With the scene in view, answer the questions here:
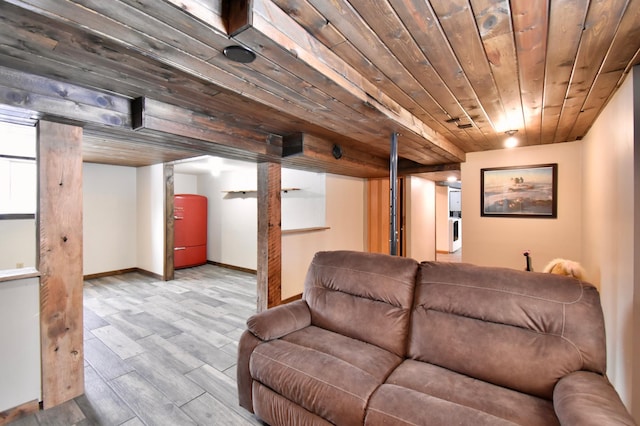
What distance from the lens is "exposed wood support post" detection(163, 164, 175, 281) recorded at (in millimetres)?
5199

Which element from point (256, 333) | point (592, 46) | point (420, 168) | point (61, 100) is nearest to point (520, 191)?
point (420, 168)

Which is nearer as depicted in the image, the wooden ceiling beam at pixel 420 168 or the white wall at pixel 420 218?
the wooden ceiling beam at pixel 420 168

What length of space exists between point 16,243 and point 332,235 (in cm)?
471

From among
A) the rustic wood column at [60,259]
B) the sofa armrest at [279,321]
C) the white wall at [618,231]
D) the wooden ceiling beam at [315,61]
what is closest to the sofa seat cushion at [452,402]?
the sofa armrest at [279,321]

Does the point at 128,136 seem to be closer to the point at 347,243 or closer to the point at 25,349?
the point at 25,349

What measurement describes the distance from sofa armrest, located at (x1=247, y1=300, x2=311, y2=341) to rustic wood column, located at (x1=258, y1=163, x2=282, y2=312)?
4.24 ft

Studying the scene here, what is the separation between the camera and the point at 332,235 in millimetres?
4941

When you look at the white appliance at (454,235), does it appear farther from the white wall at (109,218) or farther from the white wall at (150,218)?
the white wall at (109,218)

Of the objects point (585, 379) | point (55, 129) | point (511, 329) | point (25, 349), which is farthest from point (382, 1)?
point (25, 349)

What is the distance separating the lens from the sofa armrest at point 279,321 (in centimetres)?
194

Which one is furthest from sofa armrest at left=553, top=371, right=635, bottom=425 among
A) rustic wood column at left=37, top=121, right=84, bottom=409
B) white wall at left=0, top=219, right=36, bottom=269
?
white wall at left=0, top=219, right=36, bottom=269

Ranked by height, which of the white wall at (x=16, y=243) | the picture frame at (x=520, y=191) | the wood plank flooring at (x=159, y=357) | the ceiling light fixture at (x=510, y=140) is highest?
the ceiling light fixture at (x=510, y=140)

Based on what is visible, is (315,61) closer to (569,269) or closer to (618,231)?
(569,269)

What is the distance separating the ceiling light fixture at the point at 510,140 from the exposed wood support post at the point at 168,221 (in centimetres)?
513
